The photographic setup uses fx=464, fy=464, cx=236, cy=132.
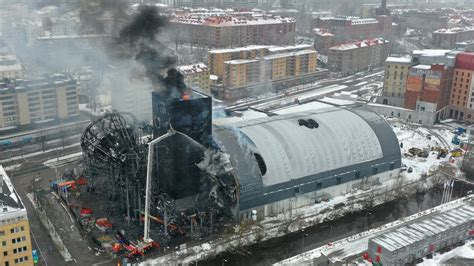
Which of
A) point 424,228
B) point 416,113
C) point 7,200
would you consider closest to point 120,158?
point 7,200

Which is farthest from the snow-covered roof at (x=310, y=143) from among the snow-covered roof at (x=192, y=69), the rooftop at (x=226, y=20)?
the rooftop at (x=226, y=20)

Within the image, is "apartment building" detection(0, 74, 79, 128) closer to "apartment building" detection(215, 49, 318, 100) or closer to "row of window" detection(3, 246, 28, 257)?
"apartment building" detection(215, 49, 318, 100)

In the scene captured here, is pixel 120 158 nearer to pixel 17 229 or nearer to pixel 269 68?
pixel 17 229

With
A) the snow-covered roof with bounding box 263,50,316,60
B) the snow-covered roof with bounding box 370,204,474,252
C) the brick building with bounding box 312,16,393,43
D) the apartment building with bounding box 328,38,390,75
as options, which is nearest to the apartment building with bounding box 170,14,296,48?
the brick building with bounding box 312,16,393,43

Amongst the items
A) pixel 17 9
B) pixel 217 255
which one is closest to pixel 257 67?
pixel 17 9

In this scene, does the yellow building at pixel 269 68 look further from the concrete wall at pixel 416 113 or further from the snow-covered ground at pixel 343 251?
the snow-covered ground at pixel 343 251

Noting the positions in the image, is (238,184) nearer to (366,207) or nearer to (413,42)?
(366,207)
